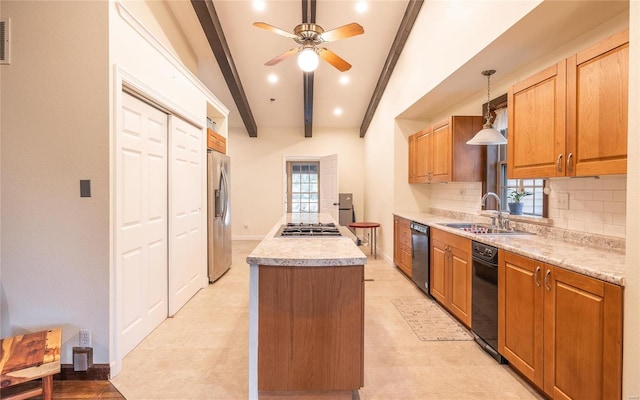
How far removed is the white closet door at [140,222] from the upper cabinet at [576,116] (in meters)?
2.97

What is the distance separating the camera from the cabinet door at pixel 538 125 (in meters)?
2.02

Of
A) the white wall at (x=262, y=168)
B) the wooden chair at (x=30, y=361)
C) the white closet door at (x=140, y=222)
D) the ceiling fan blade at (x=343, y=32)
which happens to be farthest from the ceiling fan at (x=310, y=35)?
the white wall at (x=262, y=168)

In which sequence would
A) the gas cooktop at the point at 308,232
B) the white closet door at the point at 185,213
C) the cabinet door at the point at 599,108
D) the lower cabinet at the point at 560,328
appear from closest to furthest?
the lower cabinet at the point at 560,328 < the cabinet door at the point at 599,108 < the gas cooktop at the point at 308,232 < the white closet door at the point at 185,213

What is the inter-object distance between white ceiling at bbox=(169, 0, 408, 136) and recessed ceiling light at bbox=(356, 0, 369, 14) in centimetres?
6

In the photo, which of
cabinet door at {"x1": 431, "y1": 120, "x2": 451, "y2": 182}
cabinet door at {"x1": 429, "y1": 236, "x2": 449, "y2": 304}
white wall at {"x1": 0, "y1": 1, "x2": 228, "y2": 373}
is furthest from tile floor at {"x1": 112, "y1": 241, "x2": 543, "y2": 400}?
cabinet door at {"x1": 431, "y1": 120, "x2": 451, "y2": 182}

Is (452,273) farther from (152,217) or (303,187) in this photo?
(303,187)

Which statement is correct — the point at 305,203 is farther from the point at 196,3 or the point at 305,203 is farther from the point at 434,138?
the point at 196,3

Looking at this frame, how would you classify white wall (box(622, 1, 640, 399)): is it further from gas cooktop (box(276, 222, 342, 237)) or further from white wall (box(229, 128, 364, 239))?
white wall (box(229, 128, 364, 239))

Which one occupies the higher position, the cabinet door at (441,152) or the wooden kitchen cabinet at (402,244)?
the cabinet door at (441,152)

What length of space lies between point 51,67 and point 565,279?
337 cm

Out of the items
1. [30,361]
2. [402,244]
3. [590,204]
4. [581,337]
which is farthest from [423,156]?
[30,361]

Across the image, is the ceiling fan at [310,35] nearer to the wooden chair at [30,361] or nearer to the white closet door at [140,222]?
the white closet door at [140,222]

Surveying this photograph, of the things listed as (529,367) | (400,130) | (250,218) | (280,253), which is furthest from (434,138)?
(250,218)

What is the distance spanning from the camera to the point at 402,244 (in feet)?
15.1
